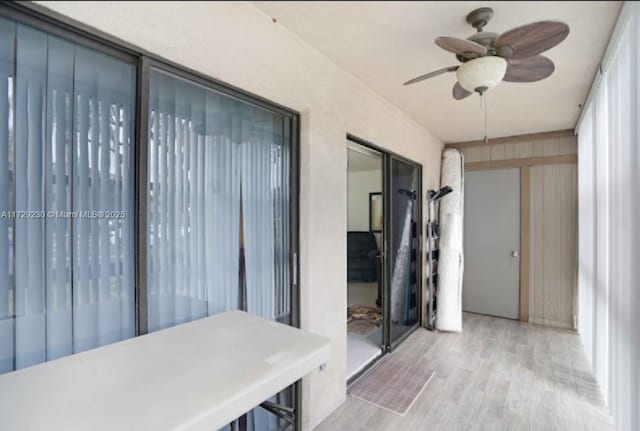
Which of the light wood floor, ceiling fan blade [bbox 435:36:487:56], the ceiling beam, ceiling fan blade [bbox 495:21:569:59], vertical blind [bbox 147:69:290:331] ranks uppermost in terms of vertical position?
the ceiling beam

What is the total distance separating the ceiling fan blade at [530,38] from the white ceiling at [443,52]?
5cm

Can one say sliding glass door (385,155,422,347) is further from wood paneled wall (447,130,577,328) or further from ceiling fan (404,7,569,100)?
ceiling fan (404,7,569,100)

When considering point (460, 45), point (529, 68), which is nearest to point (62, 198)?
point (460, 45)

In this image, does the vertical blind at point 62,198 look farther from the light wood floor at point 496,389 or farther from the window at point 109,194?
the light wood floor at point 496,389

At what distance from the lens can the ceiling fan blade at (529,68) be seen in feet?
4.81

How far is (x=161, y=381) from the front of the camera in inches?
36.8

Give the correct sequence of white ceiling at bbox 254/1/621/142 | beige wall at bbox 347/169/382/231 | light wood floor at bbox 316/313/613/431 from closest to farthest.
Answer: white ceiling at bbox 254/1/621/142
light wood floor at bbox 316/313/613/431
beige wall at bbox 347/169/382/231

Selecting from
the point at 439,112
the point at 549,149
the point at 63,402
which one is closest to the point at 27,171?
the point at 63,402

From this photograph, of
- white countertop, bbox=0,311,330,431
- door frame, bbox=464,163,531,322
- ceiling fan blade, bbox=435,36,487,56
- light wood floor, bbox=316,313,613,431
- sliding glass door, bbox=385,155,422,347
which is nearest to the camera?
white countertop, bbox=0,311,330,431

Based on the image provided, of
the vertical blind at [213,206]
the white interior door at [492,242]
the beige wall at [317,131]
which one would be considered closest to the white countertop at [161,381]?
the vertical blind at [213,206]

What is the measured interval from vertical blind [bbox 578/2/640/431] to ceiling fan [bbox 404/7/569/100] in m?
0.22

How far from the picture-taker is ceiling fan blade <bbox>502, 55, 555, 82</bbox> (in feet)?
4.81

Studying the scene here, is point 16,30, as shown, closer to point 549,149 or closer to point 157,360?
point 157,360

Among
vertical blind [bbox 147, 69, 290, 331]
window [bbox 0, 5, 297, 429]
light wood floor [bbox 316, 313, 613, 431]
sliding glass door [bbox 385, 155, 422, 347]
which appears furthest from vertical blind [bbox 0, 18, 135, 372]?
sliding glass door [bbox 385, 155, 422, 347]
